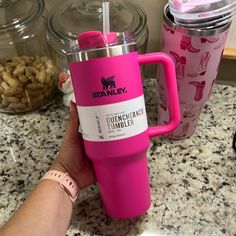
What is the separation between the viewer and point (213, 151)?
2.29 ft

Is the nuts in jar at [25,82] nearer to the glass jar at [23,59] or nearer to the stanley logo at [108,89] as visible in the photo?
the glass jar at [23,59]

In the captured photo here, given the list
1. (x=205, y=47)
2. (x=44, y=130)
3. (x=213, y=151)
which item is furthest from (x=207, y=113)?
(x=44, y=130)

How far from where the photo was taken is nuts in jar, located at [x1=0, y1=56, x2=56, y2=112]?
73 cm

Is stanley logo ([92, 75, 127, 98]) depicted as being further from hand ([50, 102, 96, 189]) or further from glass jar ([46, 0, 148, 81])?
glass jar ([46, 0, 148, 81])

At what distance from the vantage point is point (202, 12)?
54cm

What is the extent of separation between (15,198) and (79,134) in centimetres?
17

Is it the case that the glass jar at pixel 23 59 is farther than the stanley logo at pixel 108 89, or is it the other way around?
the glass jar at pixel 23 59

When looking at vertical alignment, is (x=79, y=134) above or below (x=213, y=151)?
above

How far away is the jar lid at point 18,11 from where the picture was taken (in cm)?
73

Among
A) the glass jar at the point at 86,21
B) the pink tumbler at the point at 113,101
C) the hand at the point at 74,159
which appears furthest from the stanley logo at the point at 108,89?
the glass jar at the point at 86,21

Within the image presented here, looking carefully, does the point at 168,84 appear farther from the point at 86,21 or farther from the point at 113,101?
the point at 86,21

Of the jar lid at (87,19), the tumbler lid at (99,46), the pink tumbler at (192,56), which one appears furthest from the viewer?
the jar lid at (87,19)

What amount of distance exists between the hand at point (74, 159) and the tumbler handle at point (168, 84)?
139mm

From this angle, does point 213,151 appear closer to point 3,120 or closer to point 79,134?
point 79,134
